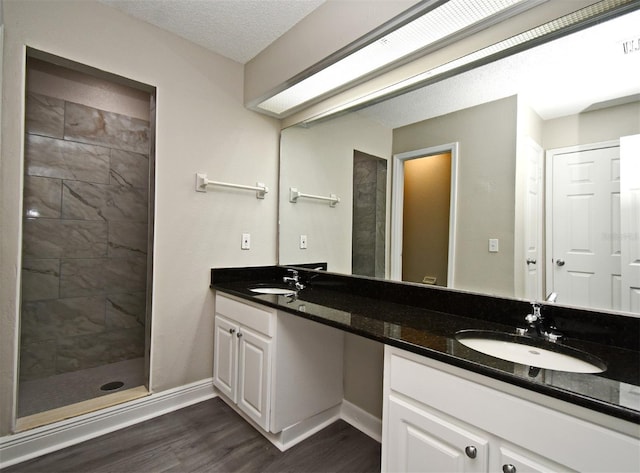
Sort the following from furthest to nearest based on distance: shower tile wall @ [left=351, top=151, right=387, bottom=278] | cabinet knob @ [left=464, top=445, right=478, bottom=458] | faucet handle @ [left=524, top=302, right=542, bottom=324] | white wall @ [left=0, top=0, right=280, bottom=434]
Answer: shower tile wall @ [left=351, top=151, right=387, bottom=278], white wall @ [left=0, top=0, right=280, bottom=434], faucet handle @ [left=524, top=302, right=542, bottom=324], cabinet knob @ [left=464, top=445, right=478, bottom=458]

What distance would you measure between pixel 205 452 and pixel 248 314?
740mm

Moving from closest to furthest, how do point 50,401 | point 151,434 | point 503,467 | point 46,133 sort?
point 503,467, point 151,434, point 50,401, point 46,133

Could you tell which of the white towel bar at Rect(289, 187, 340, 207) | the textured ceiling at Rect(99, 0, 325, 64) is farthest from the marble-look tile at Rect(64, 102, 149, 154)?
the white towel bar at Rect(289, 187, 340, 207)

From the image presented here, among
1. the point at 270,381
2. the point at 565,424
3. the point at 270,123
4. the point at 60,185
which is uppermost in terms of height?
the point at 270,123

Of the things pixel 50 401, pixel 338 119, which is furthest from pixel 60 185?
pixel 338 119

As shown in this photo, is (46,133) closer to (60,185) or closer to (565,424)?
(60,185)

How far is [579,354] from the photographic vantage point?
40.3 inches

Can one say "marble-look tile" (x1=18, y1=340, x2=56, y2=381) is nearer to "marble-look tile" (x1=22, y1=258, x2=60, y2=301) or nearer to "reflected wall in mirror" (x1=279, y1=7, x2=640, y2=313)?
"marble-look tile" (x1=22, y1=258, x2=60, y2=301)

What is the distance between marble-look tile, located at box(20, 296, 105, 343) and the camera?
2.38m

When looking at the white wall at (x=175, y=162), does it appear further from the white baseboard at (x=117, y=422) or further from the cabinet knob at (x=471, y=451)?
the cabinet knob at (x=471, y=451)

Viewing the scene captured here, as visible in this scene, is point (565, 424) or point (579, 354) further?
point (579, 354)

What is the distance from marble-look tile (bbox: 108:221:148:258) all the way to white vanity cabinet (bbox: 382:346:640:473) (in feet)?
8.62

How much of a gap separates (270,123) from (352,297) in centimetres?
158

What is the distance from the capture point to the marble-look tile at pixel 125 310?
275 centimetres
